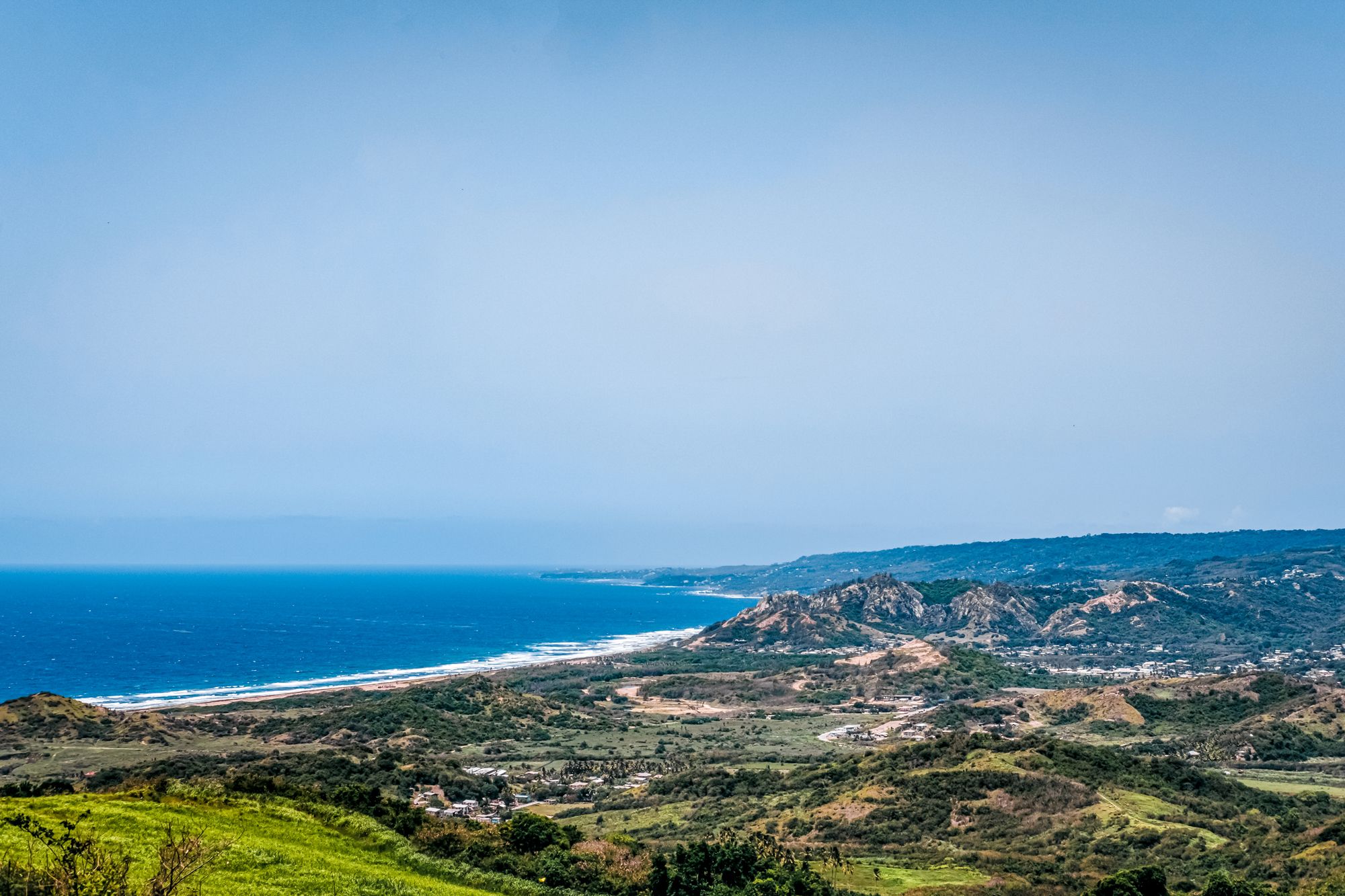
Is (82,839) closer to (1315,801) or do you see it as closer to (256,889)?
(256,889)

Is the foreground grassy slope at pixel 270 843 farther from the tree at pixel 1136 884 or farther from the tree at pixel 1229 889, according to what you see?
the tree at pixel 1229 889

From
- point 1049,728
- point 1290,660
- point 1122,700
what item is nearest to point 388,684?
point 1049,728

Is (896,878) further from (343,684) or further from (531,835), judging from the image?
(343,684)

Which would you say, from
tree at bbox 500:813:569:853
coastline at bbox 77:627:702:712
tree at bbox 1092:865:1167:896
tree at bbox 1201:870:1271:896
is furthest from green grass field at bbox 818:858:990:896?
coastline at bbox 77:627:702:712

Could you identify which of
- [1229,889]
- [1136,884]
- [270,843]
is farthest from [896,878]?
[270,843]

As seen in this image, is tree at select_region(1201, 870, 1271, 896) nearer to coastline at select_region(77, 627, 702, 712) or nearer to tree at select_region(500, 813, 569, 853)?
tree at select_region(500, 813, 569, 853)
